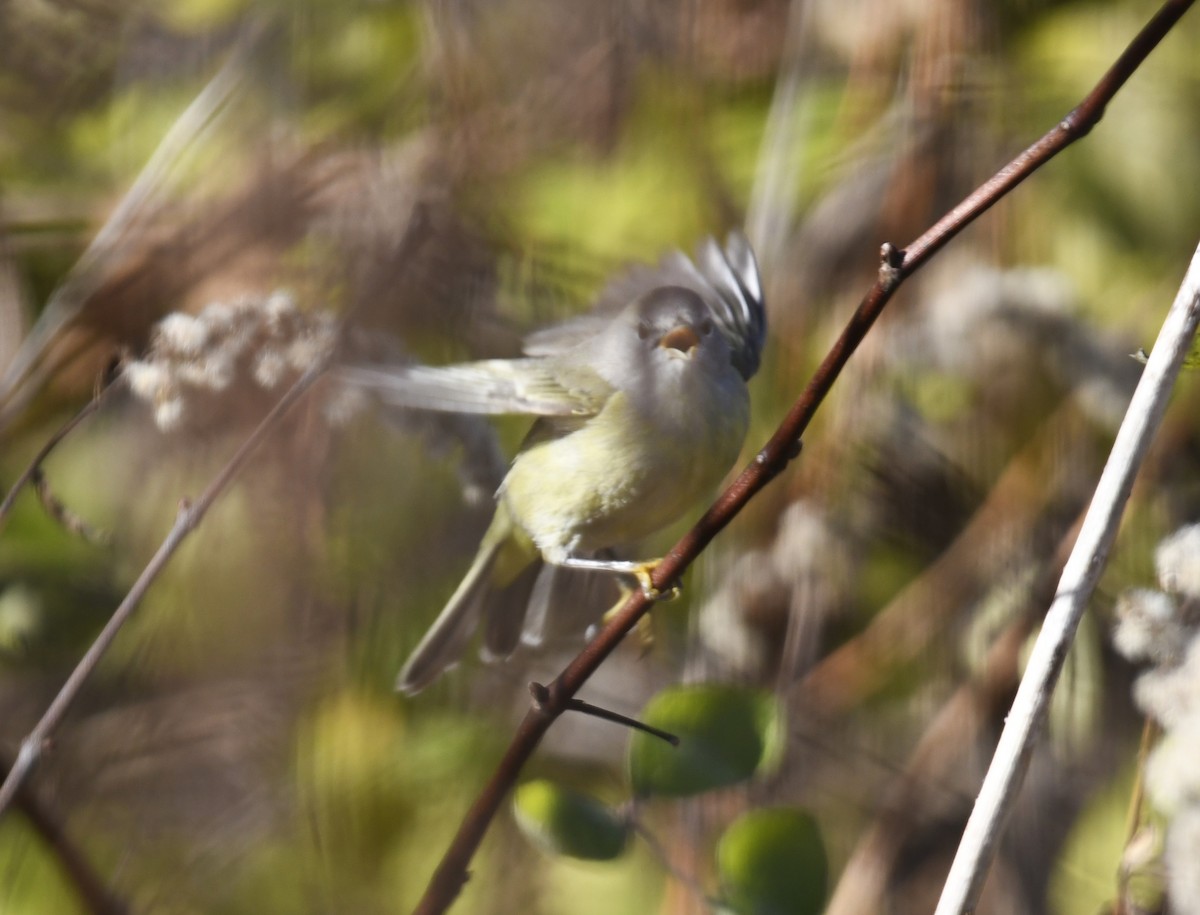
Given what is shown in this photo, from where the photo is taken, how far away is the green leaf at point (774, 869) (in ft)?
2.10

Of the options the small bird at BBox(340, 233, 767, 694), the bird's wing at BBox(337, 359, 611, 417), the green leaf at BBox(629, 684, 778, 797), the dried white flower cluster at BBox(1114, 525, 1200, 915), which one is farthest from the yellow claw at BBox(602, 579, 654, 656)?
the dried white flower cluster at BBox(1114, 525, 1200, 915)

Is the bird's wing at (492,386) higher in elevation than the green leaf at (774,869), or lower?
higher

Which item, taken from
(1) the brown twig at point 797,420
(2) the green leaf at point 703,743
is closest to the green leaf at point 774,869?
(2) the green leaf at point 703,743

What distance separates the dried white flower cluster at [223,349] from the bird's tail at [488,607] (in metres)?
0.24

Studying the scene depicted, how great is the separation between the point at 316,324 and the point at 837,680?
603 mm

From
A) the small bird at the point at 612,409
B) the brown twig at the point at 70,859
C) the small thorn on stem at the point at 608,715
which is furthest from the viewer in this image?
the small bird at the point at 612,409

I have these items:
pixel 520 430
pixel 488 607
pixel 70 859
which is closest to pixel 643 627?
pixel 488 607

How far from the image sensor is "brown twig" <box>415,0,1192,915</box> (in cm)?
50

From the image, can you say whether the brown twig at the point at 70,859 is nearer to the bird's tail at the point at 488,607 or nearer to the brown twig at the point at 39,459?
the brown twig at the point at 39,459

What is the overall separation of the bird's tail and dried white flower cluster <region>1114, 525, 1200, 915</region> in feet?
Result: 1.68

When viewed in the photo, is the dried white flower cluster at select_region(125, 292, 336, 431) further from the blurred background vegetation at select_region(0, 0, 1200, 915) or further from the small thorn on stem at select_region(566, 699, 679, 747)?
the small thorn on stem at select_region(566, 699, 679, 747)

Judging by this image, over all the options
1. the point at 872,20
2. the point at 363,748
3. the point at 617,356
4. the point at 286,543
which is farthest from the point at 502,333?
the point at 872,20

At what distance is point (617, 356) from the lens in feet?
3.23

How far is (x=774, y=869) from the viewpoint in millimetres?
641
